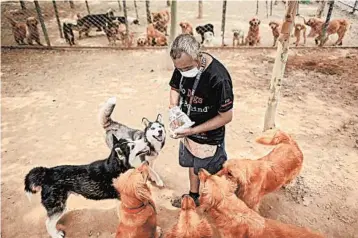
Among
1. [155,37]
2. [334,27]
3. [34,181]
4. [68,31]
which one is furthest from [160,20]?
[34,181]

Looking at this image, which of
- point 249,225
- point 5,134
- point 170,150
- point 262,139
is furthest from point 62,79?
point 249,225

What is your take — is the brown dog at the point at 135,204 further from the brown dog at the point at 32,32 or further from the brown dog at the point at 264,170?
the brown dog at the point at 32,32

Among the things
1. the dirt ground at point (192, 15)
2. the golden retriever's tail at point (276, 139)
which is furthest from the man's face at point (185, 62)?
the dirt ground at point (192, 15)

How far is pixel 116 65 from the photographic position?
8.34 meters

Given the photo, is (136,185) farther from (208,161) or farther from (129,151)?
(208,161)

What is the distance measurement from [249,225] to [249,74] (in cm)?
547

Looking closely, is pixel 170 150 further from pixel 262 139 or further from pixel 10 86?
pixel 10 86

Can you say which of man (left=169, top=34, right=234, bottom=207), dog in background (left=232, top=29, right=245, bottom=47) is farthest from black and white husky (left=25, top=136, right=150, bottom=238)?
dog in background (left=232, top=29, right=245, bottom=47)

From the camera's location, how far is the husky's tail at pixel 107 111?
3.94 metres

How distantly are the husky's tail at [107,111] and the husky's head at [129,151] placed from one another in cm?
70

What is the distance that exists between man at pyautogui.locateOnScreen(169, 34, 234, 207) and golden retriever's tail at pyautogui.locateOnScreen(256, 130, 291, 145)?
0.73 m

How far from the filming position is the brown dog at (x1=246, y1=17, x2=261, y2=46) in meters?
9.29

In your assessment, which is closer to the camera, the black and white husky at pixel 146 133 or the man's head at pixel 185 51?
the man's head at pixel 185 51

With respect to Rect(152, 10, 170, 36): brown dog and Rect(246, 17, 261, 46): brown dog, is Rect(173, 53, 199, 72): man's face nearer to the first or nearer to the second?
Rect(246, 17, 261, 46): brown dog
